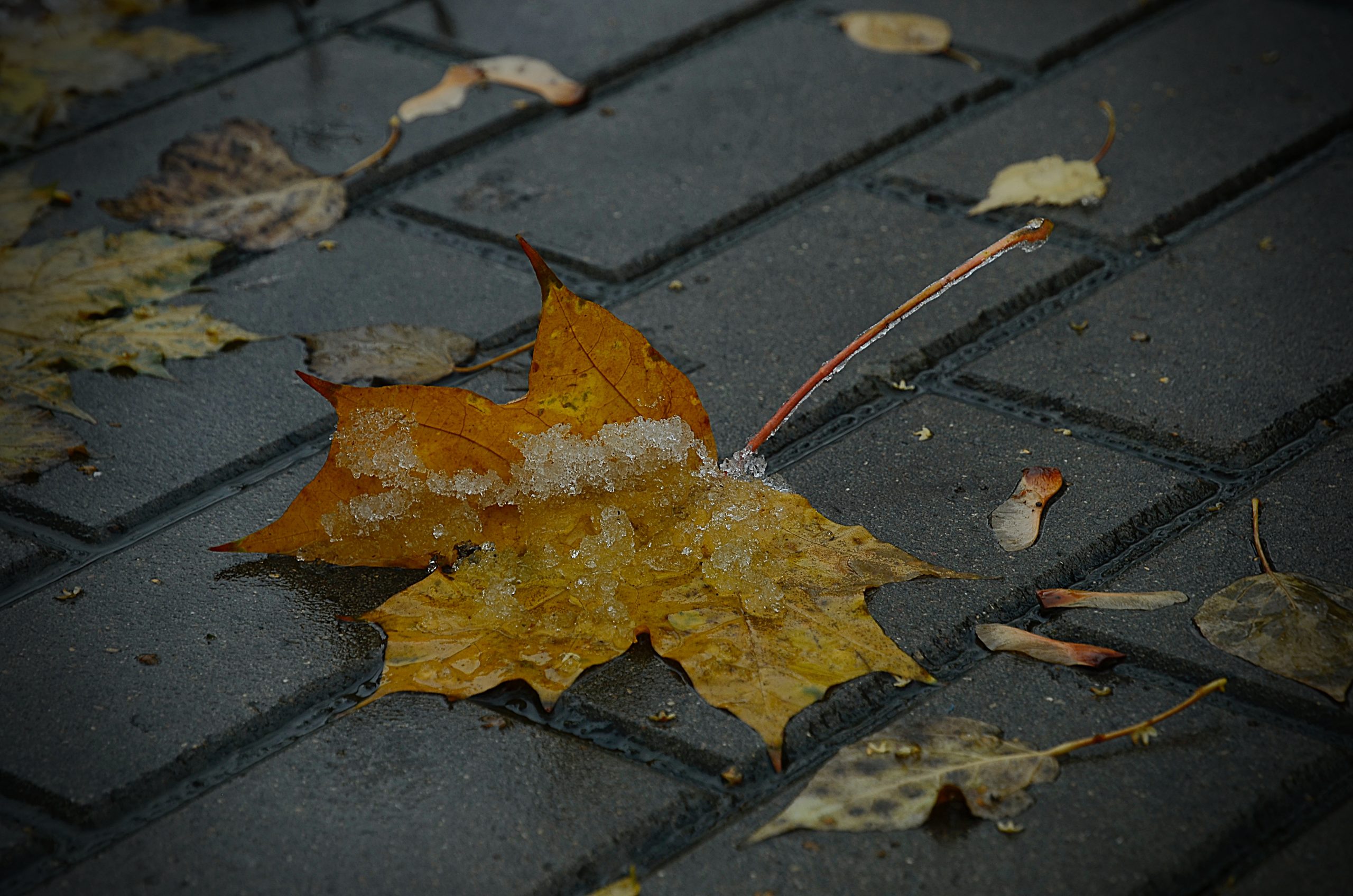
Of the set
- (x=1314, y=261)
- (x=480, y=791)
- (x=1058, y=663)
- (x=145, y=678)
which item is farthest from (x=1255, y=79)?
(x=145, y=678)

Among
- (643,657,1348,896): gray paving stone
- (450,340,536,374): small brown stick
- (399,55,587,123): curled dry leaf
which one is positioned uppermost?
(399,55,587,123): curled dry leaf

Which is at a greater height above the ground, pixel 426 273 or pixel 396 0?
pixel 396 0

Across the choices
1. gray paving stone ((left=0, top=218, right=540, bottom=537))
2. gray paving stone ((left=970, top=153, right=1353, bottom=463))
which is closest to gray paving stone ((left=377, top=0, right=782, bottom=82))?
gray paving stone ((left=0, top=218, right=540, bottom=537))

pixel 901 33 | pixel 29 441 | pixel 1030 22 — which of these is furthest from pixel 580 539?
pixel 1030 22

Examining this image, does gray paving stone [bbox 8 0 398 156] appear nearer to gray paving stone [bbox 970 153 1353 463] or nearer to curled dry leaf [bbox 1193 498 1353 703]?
gray paving stone [bbox 970 153 1353 463]

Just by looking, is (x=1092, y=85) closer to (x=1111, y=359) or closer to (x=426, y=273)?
(x=1111, y=359)

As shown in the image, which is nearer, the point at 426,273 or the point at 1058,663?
the point at 1058,663
